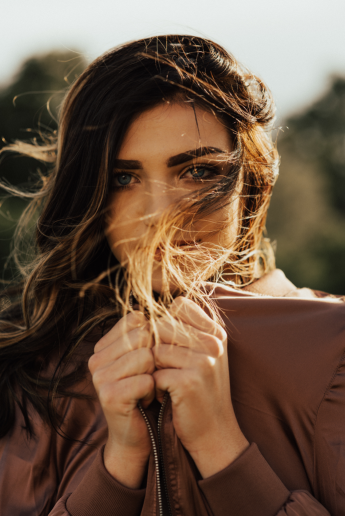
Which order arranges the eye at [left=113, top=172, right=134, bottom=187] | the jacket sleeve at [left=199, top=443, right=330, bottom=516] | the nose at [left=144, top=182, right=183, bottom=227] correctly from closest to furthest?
1. the jacket sleeve at [left=199, top=443, right=330, bottom=516]
2. the nose at [left=144, top=182, right=183, bottom=227]
3. the eye at [left=113, top=172, right=134, bottom=187]

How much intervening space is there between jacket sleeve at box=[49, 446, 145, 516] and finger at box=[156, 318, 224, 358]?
45 centimetres

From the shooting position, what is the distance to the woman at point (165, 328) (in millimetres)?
1313

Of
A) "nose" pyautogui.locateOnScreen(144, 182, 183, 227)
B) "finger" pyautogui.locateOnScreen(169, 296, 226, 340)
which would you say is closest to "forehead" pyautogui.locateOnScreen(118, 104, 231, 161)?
"nose" pyautogui.locateOnScreen(144, 182, 183, 227)

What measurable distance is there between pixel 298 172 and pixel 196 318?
1615cm

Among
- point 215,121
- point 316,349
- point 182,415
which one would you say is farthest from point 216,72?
point 182,415

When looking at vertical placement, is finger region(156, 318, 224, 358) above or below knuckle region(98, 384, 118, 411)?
above

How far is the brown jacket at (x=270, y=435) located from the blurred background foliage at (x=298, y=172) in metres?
5.68

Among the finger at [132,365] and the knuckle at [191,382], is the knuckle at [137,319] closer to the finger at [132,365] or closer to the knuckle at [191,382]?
the finger at [132,365]

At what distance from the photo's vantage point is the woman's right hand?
1311 mm

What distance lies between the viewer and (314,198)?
16.6 metres

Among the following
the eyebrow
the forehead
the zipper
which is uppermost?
the forehead

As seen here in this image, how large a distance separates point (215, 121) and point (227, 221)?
0.37 meters

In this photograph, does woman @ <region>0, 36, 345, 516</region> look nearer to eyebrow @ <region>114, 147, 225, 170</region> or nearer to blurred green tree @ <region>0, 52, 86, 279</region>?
eyebrow @ <region>114, 147, 225, 170</region>

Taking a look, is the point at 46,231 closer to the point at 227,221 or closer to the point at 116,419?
the point at 227,221
